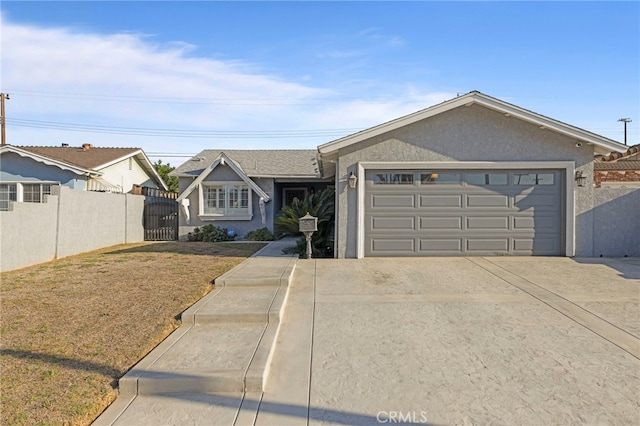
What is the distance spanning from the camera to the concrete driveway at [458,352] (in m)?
3.25

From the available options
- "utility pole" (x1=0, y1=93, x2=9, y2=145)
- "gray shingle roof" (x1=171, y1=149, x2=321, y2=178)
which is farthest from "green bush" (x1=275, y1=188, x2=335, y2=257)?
"utility pole" (x1=0, y1=93, x2=9, y2=145)

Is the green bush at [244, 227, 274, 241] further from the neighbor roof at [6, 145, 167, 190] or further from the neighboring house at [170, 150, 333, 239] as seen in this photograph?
the neighbor roof at [6, 145, 167, 190]

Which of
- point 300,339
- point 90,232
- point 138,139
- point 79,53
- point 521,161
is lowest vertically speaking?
point 300,339

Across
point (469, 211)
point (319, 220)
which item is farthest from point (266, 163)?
point (469, 211)

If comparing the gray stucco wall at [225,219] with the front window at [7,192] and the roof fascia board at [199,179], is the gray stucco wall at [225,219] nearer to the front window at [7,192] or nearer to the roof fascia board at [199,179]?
the roof fascia board at [199,179]

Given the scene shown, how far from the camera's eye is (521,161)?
10383 millimetres

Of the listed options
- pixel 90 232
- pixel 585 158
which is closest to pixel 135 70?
pixel 90 232

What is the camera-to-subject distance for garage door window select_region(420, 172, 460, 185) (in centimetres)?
1052

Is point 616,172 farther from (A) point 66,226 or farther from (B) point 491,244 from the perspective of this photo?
(A) point 66,226

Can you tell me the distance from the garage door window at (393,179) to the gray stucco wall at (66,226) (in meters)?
9.06

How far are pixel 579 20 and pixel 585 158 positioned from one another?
337 centimetres

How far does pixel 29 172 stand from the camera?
16.5 m

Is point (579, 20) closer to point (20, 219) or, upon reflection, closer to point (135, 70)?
point (135, 70)

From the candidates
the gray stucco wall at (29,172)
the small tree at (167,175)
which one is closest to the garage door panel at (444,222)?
the gray stucco wall at (29,172)
